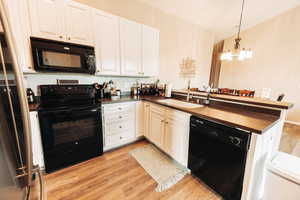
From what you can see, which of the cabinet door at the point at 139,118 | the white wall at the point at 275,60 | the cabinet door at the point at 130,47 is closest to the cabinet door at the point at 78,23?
the cabinet door at the point at 130,47

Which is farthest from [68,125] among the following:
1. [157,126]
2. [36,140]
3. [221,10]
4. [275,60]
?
[275,60]

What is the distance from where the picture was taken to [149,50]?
8.66 ft

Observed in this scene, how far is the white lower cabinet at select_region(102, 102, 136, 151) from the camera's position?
79.4 inches

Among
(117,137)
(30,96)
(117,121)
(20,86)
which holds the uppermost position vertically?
(20,86)

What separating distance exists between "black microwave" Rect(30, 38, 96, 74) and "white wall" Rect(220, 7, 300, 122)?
536 centimetres

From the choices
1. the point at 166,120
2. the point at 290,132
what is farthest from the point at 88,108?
the point at 290,132

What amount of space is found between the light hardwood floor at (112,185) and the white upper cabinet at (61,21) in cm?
192

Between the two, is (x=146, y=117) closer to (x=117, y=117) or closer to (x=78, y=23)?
(x=117, y=117)

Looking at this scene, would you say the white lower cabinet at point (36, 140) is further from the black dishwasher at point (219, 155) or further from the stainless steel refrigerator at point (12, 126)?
the black dishwasher at point (219, 155)

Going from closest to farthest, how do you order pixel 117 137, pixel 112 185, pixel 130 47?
pixel 112 185 → pixel 117 137 → pixel 130 47

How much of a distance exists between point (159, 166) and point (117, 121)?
39.6 inches

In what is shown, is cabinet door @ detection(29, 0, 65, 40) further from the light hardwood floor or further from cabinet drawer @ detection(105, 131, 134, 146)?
the light hardwood floor

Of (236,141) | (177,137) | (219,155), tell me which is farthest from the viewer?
(177,137)

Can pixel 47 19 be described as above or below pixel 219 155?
above
